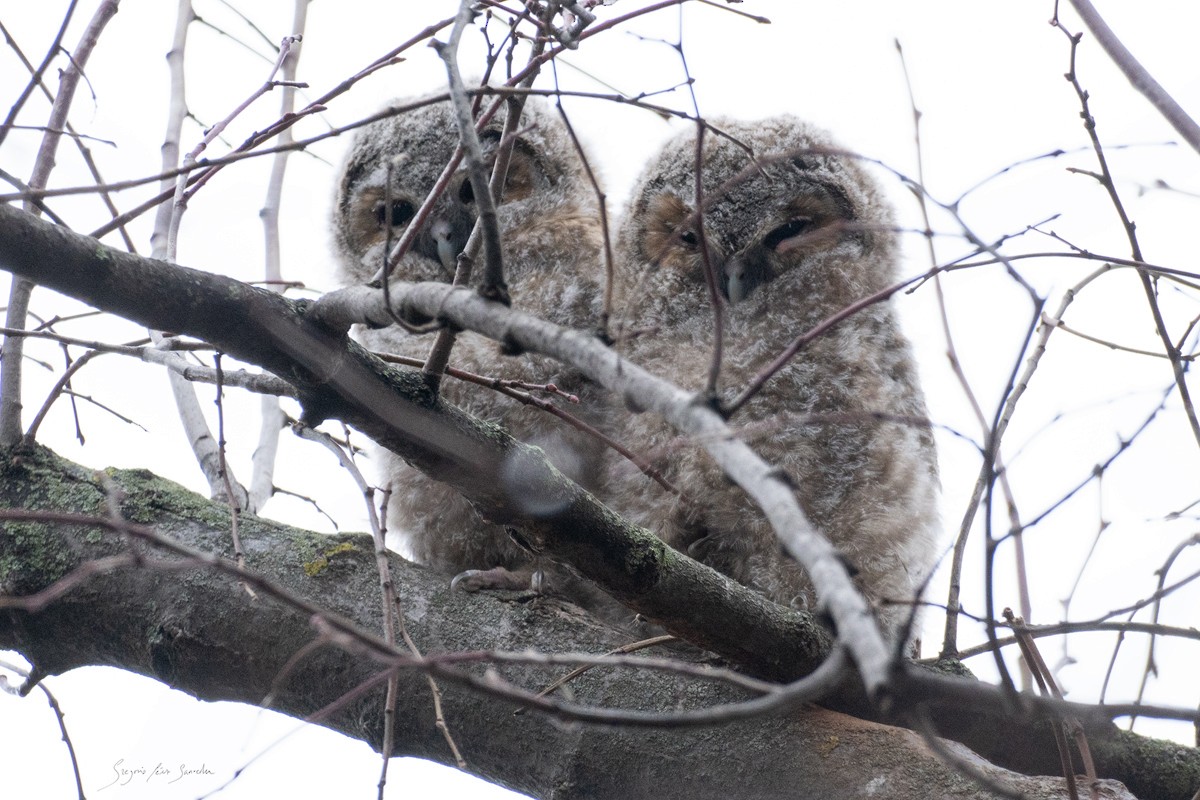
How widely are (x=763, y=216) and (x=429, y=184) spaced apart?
4.08 feet

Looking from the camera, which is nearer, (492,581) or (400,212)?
(492,581)

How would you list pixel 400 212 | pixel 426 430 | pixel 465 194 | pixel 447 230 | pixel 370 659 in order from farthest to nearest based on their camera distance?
pixel 400 212
pixel 465 194
pixel 447 230
pixel 370 659
pixel 426 430

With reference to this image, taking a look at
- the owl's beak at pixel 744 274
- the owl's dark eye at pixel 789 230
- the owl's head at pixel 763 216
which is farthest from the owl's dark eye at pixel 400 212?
the owl's dark eye at pixel 789 230

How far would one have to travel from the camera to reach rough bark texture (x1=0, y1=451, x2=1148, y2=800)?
244cm

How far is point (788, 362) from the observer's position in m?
2.99

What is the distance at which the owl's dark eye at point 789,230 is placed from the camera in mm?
3832

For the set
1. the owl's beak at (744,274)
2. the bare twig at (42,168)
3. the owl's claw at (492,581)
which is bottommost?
the owl's claw at (492,581)

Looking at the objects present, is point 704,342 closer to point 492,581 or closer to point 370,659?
point 492,581

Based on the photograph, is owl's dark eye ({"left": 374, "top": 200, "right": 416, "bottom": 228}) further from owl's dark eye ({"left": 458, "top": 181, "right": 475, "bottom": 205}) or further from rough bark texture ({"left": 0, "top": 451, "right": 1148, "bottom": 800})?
rough bark texture ({"left": 0, "top": 451, "right": 1148, "bottom": 800})

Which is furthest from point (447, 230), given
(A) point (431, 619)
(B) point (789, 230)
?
(A) point (431, 619)

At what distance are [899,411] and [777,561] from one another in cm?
67

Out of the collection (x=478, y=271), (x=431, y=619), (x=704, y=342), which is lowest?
(x=431, y=619)

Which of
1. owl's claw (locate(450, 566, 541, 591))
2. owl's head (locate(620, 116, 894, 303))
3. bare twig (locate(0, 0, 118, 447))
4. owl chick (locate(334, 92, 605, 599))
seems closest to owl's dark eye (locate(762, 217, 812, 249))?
owl's head (locate(620, 116, 894, 303))

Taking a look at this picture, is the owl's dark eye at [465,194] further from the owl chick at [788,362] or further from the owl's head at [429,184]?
the owl chick at [788,362]
